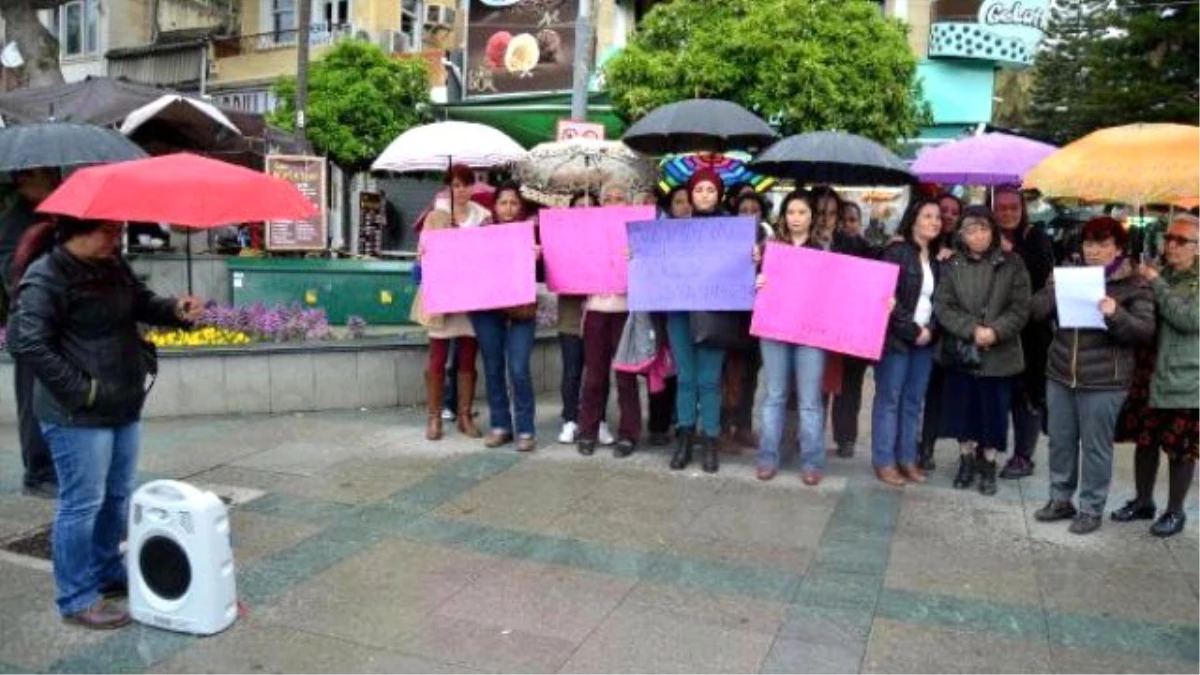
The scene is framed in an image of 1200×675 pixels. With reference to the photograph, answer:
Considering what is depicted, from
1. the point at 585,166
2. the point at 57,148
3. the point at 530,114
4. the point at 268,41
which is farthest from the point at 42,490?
the point at 268,41

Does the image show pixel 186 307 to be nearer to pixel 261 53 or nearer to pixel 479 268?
pixel 479 268

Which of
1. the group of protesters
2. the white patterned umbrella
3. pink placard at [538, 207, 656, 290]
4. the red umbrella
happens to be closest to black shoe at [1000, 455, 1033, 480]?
the group of protesters

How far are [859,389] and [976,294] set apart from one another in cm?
119

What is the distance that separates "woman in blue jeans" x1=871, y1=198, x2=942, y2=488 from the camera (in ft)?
18.9

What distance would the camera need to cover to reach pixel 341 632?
3.97m

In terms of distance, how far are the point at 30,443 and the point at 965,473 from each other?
5.32 meters

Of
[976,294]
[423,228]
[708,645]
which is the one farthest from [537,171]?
[708,645]

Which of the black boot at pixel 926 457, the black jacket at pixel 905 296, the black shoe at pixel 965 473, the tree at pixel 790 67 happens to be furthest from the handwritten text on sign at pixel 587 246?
the tree at pixel 790 67

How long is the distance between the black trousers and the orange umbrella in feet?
17.7

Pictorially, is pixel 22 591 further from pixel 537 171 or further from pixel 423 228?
pixel 537 171

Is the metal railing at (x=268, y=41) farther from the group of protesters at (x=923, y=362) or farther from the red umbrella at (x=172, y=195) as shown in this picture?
the red umbrella at (x=172, y=195)

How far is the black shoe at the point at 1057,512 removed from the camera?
214 inches

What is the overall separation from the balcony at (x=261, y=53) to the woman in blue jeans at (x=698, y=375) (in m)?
18.9

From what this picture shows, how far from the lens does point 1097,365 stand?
5.07 metres
